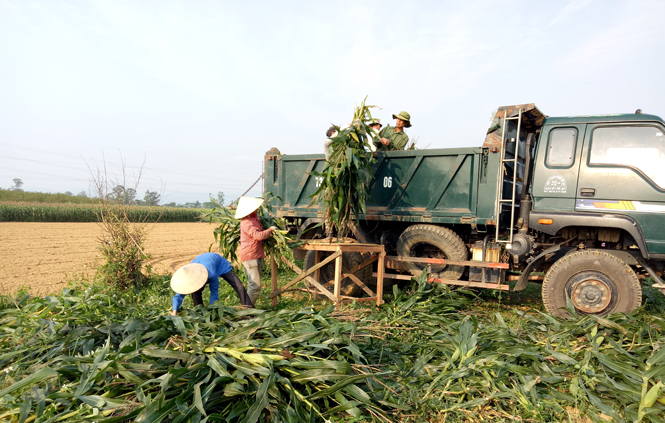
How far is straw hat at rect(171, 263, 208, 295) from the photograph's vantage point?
168 inches

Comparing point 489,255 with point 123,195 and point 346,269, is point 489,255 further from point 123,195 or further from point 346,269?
point 123,195

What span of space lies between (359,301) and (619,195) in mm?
3693

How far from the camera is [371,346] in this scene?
3670mm

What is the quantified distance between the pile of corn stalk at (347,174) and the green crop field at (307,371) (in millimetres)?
2125

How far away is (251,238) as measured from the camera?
5375mm

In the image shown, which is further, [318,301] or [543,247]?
[318,301]

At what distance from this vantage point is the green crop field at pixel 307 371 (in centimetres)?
246

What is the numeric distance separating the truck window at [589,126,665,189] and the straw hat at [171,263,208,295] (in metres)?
4.96

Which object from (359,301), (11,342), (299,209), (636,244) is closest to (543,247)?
(636,244)

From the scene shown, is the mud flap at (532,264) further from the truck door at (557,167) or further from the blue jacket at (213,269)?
the blue jacket at (213,269)

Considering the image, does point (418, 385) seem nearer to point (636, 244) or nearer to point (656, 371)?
point (656, 371)

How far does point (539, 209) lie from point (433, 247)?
5.21ft

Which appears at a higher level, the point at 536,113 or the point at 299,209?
the point at 536,113

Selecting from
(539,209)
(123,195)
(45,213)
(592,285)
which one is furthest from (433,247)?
(45,213)
